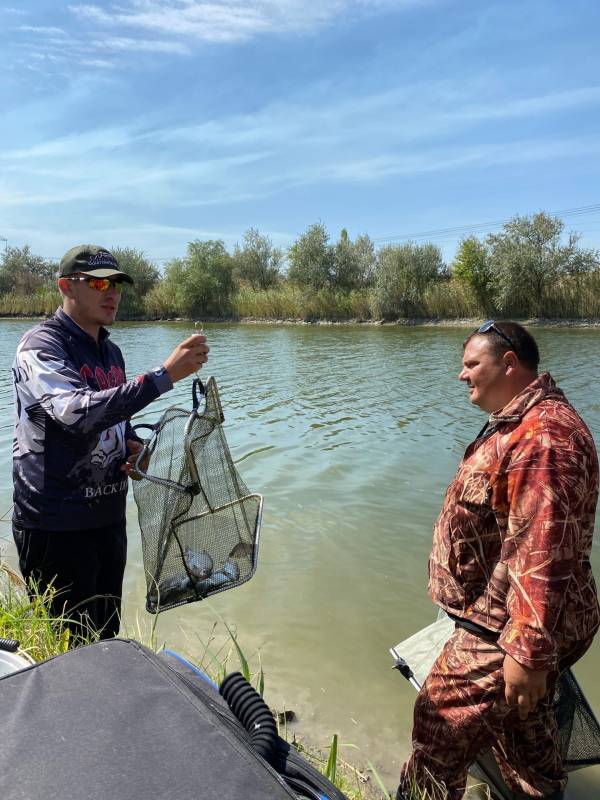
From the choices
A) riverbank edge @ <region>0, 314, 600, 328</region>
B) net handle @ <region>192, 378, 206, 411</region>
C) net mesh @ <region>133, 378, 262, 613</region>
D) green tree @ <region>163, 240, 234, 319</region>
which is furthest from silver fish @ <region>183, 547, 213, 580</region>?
green tree @ <region>163, 240, 234, 319</region>

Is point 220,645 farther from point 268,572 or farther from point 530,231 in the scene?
point 530,231

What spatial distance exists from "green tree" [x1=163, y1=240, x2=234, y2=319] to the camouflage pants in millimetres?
59994

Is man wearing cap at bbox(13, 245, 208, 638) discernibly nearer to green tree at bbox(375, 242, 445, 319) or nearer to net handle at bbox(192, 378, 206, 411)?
net handle at bbox(192, 378, 206, 411)

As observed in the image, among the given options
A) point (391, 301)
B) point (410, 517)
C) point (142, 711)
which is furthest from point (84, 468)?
point (391, 301)

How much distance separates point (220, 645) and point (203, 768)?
3677 mm

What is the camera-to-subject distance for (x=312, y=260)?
63.1 meters

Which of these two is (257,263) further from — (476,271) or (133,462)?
(133,462)

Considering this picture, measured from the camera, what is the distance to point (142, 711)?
4.75 feet

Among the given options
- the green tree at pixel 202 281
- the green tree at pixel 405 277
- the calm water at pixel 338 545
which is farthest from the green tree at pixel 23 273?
the calm water at pixel 338 545

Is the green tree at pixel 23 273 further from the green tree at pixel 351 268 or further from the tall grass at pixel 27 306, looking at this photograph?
the green tree at pixel 351 268

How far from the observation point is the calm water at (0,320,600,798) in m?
4.16

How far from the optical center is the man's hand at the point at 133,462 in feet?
10.6

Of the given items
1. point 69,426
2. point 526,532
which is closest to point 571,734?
point 526,532

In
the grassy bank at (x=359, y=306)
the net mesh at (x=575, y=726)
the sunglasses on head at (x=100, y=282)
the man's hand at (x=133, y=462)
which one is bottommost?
the net mesh at (x=575, y=726)
